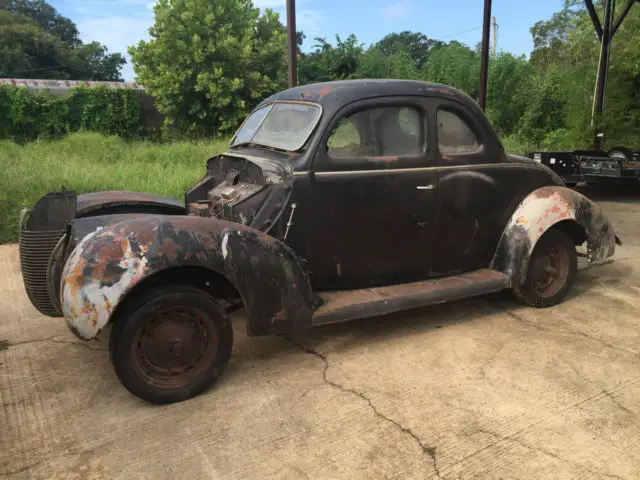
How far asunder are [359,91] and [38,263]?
8.08 feet

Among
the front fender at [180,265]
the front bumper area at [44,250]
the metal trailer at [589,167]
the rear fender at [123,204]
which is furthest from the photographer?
the metal trailer at [589,167]

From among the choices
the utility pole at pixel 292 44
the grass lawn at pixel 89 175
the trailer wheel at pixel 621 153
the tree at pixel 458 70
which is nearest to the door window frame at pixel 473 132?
the utility pole at pixel 292 44

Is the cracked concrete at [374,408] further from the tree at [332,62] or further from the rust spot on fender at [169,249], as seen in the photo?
the tree at [332,62]

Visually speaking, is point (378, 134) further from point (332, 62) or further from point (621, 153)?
point (332, 62)

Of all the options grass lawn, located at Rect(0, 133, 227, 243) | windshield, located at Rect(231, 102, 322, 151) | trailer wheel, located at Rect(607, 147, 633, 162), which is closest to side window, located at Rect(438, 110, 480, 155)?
windshield, located at Rect(231, 102, 322, 151)

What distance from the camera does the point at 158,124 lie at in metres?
23.8

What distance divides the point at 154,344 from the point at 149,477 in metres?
0.76

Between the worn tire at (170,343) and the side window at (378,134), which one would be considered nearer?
the worn tire at (170,343)

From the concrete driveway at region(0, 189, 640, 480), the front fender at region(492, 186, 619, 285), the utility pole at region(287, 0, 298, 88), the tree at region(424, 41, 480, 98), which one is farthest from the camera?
the tree at region(424, 41, 480, 98)

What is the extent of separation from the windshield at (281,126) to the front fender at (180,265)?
3.04ft

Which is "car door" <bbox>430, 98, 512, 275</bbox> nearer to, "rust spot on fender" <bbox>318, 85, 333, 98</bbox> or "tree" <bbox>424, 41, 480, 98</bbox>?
"rust spot on fender" <bbox>318, 85, 333, 98</bbox>

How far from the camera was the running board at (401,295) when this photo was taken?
3521mm

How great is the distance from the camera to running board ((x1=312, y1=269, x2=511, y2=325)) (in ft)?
11.6

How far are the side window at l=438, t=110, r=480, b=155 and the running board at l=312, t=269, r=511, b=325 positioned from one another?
102cm
